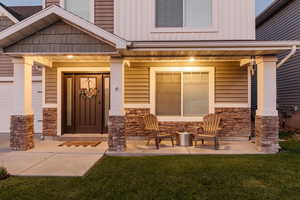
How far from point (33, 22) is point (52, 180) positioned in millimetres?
3814

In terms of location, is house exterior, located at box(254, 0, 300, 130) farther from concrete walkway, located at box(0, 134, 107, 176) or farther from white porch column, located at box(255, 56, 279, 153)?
concrete walkway, located at box(0, 134, 107, 176)

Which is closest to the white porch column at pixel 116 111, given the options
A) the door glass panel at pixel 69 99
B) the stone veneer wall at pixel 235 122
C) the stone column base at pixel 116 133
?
the stone column base at pixel 116 133

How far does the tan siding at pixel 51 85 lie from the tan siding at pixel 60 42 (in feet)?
6.44

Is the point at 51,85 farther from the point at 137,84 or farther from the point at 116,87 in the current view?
the point at 116,87

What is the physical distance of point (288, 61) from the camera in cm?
1055

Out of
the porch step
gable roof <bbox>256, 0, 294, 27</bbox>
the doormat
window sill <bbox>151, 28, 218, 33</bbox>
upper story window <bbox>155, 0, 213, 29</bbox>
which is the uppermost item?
gable roof <bbox>256, 0, 294, 27</bbox>

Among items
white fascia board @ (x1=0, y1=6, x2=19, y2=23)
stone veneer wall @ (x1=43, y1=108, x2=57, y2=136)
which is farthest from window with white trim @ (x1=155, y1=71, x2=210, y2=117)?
white fascia board @ (x1=0, y1=6, x2=19, y2=23)

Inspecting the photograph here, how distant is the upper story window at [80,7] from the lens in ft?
25.2

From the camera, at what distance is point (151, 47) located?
572 centimetres

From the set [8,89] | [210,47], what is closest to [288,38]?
[210,47]

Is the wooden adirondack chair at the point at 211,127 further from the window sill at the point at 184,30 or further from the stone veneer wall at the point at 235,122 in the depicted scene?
the window sill at the point at 184,30

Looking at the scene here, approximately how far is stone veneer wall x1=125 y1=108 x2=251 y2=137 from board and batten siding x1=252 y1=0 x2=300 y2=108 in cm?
386

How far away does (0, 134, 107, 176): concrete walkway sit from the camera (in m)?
4.44

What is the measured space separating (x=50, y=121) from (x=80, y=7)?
13.5 ft
